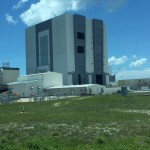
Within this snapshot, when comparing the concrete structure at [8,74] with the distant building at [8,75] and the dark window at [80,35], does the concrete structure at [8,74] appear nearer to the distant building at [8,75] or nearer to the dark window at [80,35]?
the distant building at [8,75]

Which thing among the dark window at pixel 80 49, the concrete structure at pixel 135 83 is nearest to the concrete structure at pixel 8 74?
the dark window at pixel 80 49

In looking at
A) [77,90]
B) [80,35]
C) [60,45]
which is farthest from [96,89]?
[80,35]

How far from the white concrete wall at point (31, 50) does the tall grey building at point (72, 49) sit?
0.58 meters

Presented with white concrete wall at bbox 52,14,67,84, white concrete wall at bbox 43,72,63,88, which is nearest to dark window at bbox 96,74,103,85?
white concrete wall at bbox 52,14,67,84

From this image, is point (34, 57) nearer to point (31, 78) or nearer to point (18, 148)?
point (31, 78)

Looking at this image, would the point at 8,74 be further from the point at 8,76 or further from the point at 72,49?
the point at 72,49

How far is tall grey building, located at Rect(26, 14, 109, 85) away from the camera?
147788 millimetres

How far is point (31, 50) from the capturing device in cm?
16900

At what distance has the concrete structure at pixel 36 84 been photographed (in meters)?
128

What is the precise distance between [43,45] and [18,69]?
56.2ft

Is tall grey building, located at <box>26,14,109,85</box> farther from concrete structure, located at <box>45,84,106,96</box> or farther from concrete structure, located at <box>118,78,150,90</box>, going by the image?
concrete structure, located at <box>118,78,150,90</box>

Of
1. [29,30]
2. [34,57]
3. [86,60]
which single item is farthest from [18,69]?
[86,60]

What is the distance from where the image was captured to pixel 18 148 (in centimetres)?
1408

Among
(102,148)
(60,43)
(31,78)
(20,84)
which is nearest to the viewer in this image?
(102,148)
